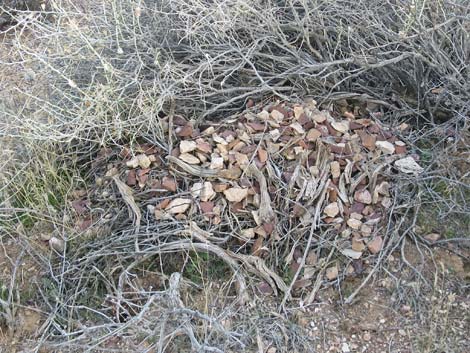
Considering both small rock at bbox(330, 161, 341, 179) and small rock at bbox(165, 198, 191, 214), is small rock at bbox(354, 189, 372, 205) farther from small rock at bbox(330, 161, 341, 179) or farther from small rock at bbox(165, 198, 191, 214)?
small rock at bbox(165, 198, 191, 214)

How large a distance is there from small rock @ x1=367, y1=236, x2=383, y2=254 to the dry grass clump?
76mm

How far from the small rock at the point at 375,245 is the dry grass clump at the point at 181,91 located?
8 cm

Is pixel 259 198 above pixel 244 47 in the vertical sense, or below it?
below

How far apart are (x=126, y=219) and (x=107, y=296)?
1.29 feet

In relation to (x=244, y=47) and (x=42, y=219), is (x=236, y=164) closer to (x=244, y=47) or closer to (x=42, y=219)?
(x=244, y=47)

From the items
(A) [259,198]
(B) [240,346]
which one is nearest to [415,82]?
(A) [259,198]

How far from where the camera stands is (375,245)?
256cm

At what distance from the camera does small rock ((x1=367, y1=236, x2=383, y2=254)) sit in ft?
8.37

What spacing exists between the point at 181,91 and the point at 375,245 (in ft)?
3.82

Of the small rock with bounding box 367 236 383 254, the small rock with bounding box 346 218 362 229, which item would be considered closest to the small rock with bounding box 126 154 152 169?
the small rock with bounding box 346 218 362 229

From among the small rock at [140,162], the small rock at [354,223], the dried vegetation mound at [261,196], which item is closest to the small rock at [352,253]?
the dried vegetation mound at [261,196]

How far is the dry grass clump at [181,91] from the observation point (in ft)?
8.48

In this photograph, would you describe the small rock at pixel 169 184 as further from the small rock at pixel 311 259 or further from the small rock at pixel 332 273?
the small rock at pixel 332 273

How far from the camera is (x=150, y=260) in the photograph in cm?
260
